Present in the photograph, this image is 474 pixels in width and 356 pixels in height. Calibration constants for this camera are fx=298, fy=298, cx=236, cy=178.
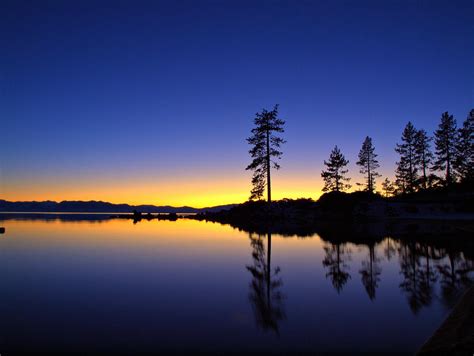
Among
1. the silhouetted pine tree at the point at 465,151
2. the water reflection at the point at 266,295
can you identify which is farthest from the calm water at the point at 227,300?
the silhouetted pine tree at the point at 465,151

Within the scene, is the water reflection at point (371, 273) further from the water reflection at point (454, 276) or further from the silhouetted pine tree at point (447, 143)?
the silhouetted pine tree at point (447, 143)

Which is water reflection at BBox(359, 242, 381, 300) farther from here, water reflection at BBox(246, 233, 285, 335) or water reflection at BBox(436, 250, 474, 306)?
water reflection at BBox(246, 233, 285, 335)

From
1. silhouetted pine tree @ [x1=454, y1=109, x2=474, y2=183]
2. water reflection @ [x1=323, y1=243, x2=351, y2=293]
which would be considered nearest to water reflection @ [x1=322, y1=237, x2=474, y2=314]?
water reflection @ [x1=323, y1=243, x2=351, y2=293]

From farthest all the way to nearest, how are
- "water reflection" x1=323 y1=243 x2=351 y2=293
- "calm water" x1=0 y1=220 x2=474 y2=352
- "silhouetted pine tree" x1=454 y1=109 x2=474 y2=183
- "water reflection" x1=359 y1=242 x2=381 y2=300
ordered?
1. "silhouetted pine tree" x1=454 y1=109 x2=474 y2=183
2. "water reflection" x1=323 y1=243 x2=351 y2=293
3. "water reflection" x1=359 y1=242 x2=381 y2=300
4. "calm water" x1=0 y1=220 x2=474 y2=352

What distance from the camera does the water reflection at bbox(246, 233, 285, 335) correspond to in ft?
20.5

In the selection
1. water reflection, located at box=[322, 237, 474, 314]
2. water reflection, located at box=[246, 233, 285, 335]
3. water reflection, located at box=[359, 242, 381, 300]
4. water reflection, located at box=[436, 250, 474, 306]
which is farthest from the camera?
water reflection, located at box=[359, 242, 381, 300]

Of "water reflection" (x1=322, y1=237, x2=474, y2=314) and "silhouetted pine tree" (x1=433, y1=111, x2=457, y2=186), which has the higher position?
"silhouetted pine tree" (x1=433, y1=111, x2=457, y2=186)

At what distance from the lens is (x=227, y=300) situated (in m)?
7.60

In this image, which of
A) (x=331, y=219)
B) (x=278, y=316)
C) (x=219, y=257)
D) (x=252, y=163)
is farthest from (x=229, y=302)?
(x=331, y=219)

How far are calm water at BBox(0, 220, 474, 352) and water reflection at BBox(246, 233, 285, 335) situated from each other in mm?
33

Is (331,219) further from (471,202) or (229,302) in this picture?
(229,302)

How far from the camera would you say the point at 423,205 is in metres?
42.2

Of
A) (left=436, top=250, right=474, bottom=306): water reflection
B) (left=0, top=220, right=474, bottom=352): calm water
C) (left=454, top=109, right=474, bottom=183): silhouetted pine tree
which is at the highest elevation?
(left=454, top=109, right=474, bottom=183): silhouetted pine tree

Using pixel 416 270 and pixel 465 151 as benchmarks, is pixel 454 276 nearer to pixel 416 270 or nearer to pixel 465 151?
pixel 416 270
